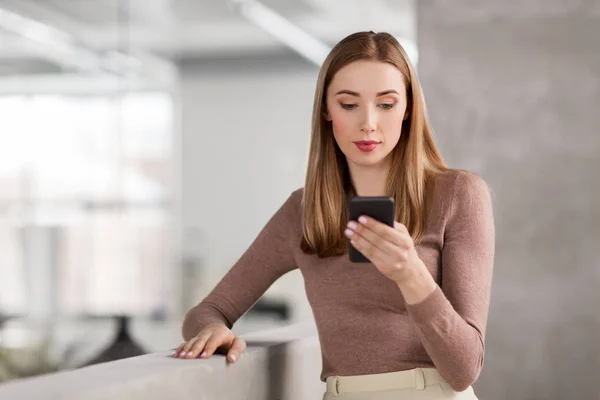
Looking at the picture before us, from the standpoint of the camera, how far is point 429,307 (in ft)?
4.64

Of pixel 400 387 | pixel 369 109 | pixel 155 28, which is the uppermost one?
pixel 155 28

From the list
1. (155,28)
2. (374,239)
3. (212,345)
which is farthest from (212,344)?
(155,28)

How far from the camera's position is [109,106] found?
230 inches

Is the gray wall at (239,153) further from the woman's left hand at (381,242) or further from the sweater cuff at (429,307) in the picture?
the woman's left hand at (381,242)

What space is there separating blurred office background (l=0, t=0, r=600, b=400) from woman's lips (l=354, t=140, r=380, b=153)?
1000mm

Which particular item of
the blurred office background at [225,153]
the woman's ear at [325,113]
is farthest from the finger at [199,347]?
the blurred office background at [225,153]

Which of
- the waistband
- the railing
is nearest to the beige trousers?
the waistband

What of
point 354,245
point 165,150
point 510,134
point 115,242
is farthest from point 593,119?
point 165,150

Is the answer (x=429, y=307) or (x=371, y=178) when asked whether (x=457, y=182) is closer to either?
(x=371, y=178)

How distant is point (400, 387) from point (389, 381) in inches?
0.9

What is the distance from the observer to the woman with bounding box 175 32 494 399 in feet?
5.16

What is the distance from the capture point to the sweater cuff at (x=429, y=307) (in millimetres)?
1412

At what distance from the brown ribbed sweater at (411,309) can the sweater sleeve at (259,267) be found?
38 mm

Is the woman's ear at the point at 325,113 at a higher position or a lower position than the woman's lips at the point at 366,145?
higher
